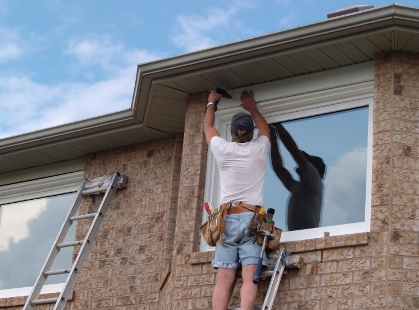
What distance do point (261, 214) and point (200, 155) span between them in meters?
1.53

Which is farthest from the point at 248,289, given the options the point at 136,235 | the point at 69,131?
the point at 69,131

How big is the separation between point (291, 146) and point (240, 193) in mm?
1015

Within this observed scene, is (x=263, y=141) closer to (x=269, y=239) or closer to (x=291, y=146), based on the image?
(x=291, y=146)

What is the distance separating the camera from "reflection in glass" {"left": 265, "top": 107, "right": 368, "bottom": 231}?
8367 mm

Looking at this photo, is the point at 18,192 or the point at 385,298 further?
the point at 18,192

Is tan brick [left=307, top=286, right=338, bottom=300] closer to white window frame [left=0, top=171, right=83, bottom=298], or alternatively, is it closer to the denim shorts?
the denim shorts

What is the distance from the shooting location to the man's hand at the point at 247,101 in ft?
29.6

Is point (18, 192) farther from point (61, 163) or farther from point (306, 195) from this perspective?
point (306, 195)

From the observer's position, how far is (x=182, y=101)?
985cm

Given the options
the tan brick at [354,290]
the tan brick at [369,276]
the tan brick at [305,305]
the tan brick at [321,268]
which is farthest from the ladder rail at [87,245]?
the tan brick at [369,276]

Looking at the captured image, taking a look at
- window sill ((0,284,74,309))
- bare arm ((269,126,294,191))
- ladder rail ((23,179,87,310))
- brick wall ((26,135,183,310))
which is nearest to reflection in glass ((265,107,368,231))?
bare arm ((269,126,294,191))

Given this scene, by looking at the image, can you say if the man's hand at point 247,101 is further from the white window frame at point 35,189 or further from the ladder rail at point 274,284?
the white window frame at point 35,189

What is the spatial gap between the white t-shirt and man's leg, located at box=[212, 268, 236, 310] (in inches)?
27.1

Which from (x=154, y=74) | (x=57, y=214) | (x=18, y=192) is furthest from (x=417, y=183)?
(x=18, y=192)
